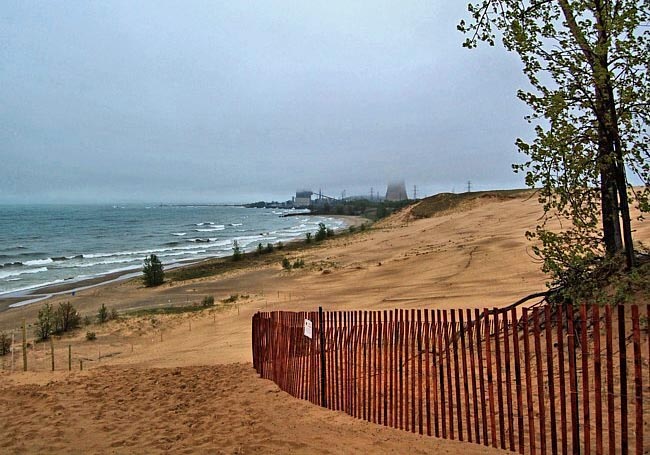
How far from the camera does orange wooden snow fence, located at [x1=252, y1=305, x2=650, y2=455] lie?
13.6ft

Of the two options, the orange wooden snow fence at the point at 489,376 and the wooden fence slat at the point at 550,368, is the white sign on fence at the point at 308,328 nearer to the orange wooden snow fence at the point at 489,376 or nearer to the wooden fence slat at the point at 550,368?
the orange wooden snow fence at the point at 489,376

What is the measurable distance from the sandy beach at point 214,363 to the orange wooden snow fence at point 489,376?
30 centimetres

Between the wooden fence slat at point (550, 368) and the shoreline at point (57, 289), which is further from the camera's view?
the shoreline at point (57, 289)

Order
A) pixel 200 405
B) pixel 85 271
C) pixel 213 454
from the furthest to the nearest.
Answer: pixel 85 271, pixel 200 405, pixel 213 454

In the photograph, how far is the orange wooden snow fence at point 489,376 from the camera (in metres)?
4.16

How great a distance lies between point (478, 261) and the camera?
21.5 meters

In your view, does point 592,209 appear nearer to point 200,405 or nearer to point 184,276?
point 200,405

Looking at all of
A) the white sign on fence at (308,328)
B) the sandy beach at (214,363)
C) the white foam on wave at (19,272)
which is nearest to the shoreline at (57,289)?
the sandy beach at (214,363)

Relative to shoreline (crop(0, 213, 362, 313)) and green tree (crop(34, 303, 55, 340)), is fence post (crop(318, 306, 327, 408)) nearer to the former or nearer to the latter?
green tree (crop(34, 303, 55, 340))

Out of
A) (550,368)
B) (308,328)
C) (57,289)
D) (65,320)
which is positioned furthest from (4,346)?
(57,289)

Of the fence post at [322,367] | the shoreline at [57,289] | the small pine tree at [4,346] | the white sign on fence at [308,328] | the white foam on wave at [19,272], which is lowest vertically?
the shoreline at [57,289]

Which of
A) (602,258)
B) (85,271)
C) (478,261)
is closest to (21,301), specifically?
(85,271)

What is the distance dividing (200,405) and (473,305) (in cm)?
755

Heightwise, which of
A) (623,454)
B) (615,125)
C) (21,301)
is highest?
(615,125)
